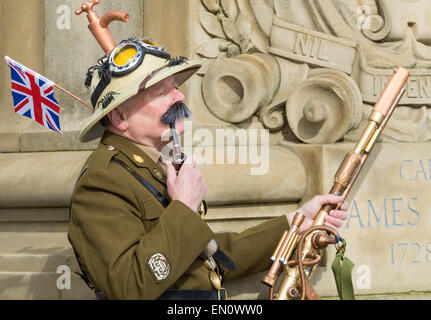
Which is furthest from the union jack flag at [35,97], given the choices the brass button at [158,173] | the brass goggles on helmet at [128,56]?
the brass button at [158,173]

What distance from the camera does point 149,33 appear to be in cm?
473

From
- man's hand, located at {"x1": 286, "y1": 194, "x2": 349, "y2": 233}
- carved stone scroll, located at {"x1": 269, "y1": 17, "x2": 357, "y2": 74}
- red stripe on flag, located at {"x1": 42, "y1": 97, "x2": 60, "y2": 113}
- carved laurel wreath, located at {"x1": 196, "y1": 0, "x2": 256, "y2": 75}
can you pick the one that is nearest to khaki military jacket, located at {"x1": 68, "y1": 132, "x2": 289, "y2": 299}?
red stripe on flag, located at {"x1": 42, "y1": 97, "x2": 60, "y2": 113}

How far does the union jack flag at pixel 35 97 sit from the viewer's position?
129 inches

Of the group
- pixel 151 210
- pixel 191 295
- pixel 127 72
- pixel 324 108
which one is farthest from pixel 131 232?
pixel 324 108

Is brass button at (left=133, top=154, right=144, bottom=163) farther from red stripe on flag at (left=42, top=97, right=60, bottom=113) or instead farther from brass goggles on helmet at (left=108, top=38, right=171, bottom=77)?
red stripe on flag at (left=42, top=97, right=60, bottom=113)

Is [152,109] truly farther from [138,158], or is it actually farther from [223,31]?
[223,31]

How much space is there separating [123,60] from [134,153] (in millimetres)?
412

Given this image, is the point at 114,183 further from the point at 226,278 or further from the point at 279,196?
the point at 279,196

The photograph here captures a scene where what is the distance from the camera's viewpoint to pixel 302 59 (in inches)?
182

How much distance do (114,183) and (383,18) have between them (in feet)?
9.49

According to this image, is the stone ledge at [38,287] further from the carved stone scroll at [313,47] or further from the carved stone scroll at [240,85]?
the carved stone scroll at [313,47]

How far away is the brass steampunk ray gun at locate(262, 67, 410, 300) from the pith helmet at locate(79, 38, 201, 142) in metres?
0.88

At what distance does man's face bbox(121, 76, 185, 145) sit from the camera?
2.91 meters
